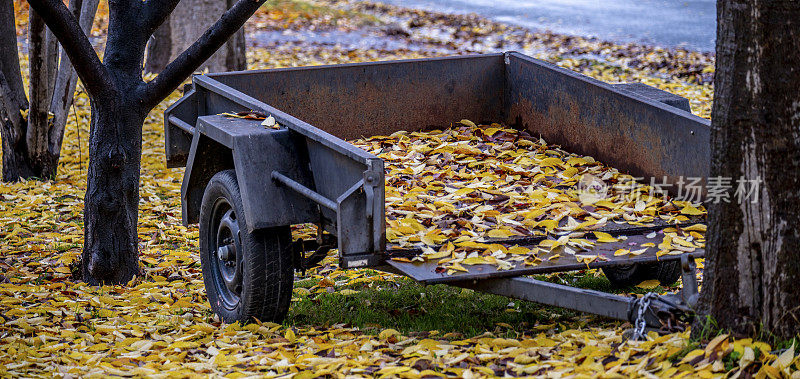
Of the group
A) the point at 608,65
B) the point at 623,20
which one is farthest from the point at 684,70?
the point at 623,20

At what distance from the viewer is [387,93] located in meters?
6.16

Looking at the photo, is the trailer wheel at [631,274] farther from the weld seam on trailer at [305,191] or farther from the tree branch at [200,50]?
the tree branch at [200,50]

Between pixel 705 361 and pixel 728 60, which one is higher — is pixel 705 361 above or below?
below

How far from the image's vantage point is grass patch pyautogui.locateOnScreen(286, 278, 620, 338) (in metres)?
4.50

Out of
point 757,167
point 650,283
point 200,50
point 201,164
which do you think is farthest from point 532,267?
point 200,50

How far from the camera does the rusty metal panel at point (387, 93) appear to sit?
591 centimetres

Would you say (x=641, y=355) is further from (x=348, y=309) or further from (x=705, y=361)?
(x=348, y=309)

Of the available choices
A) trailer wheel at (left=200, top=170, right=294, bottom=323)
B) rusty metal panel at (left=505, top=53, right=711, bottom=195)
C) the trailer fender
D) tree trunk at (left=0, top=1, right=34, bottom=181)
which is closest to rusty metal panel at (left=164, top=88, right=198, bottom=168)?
the trailer fender

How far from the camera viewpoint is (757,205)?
3.28 meters

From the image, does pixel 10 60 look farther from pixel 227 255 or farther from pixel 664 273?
pixel 664 273

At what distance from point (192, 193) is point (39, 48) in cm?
274

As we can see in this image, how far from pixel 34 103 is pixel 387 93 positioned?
294 centimetres

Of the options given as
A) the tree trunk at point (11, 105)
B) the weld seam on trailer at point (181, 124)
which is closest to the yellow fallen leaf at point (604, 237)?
the weld seam on trailer at point (181, 124)

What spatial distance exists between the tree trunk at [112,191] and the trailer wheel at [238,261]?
82 centimetres
